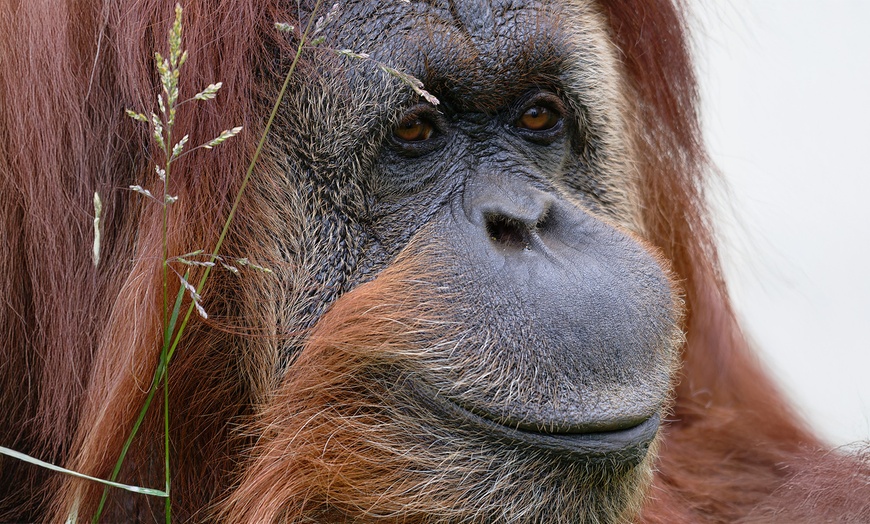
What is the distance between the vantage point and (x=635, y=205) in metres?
2.04

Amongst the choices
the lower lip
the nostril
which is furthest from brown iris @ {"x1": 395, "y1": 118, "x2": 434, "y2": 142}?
the lower lip

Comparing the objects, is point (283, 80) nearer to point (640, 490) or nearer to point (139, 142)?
point (139, 142)

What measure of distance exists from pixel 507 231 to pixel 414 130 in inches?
9.0

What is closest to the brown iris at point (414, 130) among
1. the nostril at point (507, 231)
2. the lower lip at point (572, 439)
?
the nostril at point (507, 231)

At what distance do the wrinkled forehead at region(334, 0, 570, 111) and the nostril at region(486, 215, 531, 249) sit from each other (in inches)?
8.5

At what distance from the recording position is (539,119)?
175cm

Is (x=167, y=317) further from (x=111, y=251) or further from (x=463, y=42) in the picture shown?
(x=463, y=42)

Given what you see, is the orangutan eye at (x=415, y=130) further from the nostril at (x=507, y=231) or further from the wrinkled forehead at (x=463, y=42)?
the nostril at (x=507, y=231)

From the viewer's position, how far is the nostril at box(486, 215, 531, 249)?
60.4 inches

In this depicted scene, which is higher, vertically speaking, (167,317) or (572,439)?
(167,317)

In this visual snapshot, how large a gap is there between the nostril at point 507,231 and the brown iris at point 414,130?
18 centimetres

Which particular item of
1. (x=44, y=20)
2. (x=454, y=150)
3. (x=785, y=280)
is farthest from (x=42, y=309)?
(x=785, y=280)

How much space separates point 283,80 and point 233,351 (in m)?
0.45

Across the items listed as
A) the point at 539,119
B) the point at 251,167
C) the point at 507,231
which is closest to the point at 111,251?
the point at 251,167
